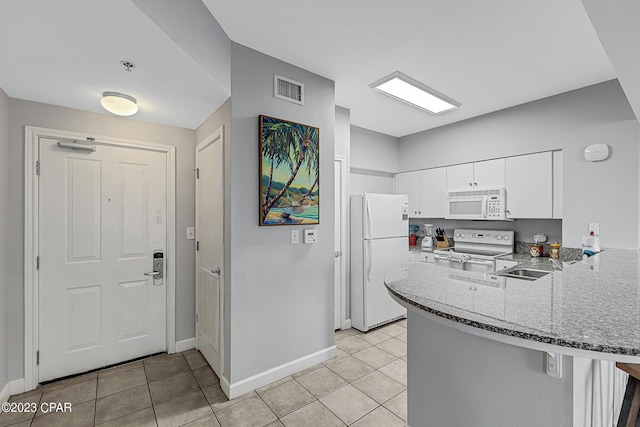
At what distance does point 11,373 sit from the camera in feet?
6.99

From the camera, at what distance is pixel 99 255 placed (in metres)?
2.50

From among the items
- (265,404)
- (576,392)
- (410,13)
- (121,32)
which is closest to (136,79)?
(121,32)

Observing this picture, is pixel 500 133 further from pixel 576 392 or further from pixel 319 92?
pixel 576 392

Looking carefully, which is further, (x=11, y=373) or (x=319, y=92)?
(x=319, y=92)

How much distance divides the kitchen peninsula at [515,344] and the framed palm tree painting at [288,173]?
112cm

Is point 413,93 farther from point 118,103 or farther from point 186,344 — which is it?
point 186,344

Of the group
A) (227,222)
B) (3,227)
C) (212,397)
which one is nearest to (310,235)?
(227,222)

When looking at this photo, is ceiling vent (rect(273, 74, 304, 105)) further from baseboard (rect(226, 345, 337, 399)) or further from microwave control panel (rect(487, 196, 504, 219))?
microwave control panel (rect(487, 196, 504, 219))

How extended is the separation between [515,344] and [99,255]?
3039mm

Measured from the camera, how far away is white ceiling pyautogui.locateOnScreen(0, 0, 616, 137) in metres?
1.42

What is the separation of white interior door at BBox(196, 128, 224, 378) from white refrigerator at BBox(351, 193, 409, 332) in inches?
66.8

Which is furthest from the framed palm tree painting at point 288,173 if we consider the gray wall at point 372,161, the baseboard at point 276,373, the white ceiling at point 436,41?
the gray wall at point 372,161

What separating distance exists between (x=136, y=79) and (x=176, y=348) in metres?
2.46

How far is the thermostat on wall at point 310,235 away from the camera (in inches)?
99.3
